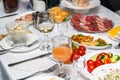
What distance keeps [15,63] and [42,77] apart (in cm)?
16

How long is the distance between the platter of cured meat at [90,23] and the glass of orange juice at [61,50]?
32cm

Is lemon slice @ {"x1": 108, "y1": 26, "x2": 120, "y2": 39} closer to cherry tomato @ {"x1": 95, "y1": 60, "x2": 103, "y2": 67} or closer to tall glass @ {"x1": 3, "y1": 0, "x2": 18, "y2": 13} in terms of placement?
cherry tomato @ {"x1": 95, "y1": 60, "x2": 103, "y2": 67}


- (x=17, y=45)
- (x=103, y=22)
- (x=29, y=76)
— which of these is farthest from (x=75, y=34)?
(x=29, y=76)

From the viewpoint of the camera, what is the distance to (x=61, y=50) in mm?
934

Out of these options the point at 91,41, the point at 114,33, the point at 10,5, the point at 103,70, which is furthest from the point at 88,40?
the point at 10,5

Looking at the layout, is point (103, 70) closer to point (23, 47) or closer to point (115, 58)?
point (115, 58)

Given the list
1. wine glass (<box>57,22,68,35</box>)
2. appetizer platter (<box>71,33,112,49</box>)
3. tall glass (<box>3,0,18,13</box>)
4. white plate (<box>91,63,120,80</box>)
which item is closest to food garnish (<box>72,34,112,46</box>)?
appetizer platter (<box>71,33,112,49</box>)

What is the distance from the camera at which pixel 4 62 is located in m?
1.02

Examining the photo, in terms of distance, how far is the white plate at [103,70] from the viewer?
2.86ft

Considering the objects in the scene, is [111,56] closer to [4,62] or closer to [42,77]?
[42,77]

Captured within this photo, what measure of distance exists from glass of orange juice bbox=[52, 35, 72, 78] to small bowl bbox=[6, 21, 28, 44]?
22 centimetres

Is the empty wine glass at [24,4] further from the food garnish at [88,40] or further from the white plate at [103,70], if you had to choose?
the white plate at [103,70]

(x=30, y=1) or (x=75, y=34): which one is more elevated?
(x=30, y=1)

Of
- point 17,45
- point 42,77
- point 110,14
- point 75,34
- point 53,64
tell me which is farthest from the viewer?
point 110,14
